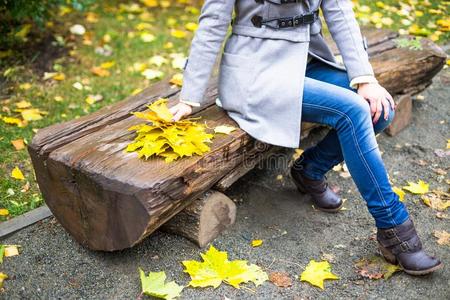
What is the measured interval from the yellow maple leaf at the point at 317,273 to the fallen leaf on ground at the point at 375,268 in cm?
15

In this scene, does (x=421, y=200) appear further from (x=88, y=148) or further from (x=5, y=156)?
(x=5, y=156)

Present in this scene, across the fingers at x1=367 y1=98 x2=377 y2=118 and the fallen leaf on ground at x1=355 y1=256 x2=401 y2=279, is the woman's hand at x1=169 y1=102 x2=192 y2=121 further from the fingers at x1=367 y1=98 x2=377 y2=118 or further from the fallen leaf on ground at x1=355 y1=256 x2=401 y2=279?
the fallen leaf on ground at x1=355 y1=256 x2=401 y2=279

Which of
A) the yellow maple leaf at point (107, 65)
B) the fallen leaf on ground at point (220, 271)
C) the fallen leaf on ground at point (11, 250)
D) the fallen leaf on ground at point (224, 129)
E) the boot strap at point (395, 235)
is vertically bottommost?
the fallen leaf on ground at point (11, 250)

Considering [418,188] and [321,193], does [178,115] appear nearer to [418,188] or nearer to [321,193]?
[321,193]

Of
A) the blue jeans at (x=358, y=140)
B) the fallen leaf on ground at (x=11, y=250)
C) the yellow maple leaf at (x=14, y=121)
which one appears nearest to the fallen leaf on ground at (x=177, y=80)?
the blue jeans at (x=358, y=140)

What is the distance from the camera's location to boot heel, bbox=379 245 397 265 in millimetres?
2520

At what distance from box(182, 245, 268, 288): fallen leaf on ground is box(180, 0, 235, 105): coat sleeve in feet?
2.51

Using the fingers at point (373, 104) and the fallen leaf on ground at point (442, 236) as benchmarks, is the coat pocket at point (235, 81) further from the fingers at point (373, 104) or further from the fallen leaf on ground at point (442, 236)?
the fallen leaf on ground at point (442, 236)

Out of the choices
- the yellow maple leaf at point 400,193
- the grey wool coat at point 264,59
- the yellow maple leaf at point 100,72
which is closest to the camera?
the grey wool coat at point 264,59

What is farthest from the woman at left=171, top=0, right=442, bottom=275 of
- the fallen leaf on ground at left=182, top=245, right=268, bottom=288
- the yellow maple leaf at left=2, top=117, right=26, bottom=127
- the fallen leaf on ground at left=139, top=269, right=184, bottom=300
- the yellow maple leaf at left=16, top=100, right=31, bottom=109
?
the yellow maple leaf at left=16, top=100, right=31, bottom=109

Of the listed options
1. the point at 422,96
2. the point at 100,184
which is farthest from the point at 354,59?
the point at 422,96

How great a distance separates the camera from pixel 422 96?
13.8 feet

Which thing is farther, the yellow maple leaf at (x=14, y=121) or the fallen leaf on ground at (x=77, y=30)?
the fallen leaf on ground at (x=77, y=30)

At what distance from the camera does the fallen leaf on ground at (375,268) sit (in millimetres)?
2529
